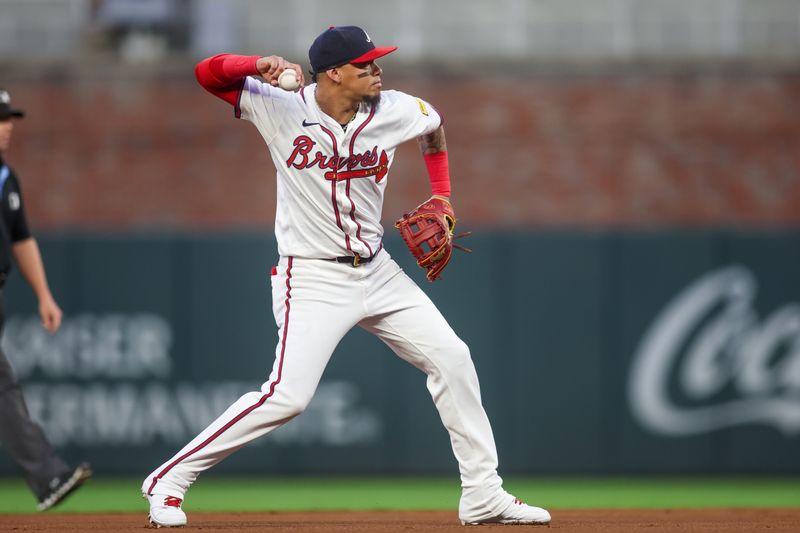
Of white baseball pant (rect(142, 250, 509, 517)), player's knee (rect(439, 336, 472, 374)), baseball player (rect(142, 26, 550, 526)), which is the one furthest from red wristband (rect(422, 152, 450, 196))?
player's knee (rect(439, 336, 472, 374))

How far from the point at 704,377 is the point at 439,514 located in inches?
124

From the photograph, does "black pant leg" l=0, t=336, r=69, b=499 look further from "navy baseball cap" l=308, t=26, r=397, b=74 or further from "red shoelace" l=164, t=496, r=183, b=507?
"navy baseball cap" l=308, t=26, r=397, b=74

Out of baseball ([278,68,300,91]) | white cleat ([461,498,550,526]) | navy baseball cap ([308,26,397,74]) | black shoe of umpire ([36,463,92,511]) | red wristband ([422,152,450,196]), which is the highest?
navy baseball cap ([308,26,397,74])

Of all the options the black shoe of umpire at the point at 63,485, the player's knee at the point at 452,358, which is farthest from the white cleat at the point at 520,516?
the black shoe of umpire at the point at 63,485

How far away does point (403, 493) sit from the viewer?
288 inches

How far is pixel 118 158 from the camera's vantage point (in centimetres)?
1113

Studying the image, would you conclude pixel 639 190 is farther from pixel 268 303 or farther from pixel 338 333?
pixel 338 333

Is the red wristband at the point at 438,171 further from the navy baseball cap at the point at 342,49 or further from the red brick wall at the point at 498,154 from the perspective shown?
the red brick wall at the point at 498,154

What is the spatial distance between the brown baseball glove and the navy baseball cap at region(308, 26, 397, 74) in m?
0.65

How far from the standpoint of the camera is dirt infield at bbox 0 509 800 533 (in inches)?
183

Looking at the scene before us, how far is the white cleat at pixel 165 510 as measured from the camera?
14.5ft

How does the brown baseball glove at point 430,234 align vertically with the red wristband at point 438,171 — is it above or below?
below

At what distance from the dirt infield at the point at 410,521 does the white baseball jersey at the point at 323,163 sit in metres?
1.09

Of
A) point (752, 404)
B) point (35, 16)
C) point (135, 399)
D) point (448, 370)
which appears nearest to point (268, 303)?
point (135, 399)
